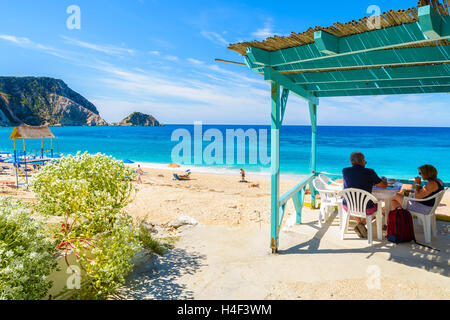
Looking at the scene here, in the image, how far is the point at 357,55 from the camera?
3434 mm

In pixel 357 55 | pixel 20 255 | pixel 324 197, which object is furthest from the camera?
pixel 324 197

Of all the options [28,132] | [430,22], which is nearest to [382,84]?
[430,22]

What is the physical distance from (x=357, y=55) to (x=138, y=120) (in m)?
134

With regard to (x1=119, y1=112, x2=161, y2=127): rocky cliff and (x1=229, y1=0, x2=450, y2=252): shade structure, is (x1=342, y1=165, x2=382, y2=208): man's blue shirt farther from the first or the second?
(x1=119, y1=112, x2=161, y2=127): rocky cliff

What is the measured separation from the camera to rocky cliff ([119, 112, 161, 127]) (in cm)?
12876

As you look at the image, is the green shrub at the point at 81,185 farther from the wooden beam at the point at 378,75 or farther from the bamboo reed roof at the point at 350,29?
the wooden beam at the point at 378,75

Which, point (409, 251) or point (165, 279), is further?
point (409, 251)

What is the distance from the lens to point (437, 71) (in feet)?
13.0

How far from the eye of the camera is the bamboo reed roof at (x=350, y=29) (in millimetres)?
2277

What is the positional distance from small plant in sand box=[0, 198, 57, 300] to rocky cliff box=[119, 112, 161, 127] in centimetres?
13378

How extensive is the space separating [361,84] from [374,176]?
1925 millimetres

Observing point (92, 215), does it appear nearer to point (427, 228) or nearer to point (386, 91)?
point (427, 228)

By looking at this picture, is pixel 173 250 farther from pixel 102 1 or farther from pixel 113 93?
pixel 113 93

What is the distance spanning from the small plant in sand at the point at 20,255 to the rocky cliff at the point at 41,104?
114 m
